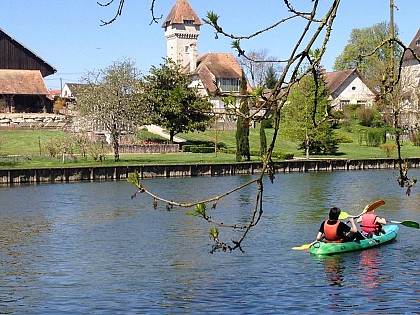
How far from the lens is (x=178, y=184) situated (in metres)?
58.3

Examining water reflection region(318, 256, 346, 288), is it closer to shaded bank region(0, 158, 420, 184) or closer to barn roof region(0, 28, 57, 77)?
shaded bank region(0, 158, 420, 184)

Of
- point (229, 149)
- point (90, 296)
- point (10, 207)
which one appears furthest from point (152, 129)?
point (90, 296)

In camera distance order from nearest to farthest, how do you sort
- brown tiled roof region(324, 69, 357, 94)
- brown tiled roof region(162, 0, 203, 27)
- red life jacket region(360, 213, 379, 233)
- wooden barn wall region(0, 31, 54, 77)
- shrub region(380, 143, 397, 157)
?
1. red life jacket region(360, 213, 379, 233)
2. shrub region(380, 143, 397, 157)
3. wooden barn wall region(0, 31, 54, 77)
4. brown tiled roof region(324, 69, 357, 94)
5. brown tiled roof region(162, 0, 203, 27)

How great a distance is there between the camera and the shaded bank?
2414 inches

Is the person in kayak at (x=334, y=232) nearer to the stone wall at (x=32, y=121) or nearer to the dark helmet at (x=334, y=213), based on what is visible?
the dark helmet at (x=334, y=213)

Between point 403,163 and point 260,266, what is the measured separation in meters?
17.9

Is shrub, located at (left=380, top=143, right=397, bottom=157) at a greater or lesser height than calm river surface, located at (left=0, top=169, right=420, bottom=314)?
greater

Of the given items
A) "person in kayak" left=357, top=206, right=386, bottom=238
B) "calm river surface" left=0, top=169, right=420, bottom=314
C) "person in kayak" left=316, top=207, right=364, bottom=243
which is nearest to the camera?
"calm river surface" left=0, top=169, right=420, bottom=314

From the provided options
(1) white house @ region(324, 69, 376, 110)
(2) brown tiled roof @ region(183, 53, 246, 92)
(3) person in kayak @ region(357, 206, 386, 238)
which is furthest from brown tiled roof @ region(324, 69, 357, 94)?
(3) person in kayak @ region(357, 206, 386, 238)

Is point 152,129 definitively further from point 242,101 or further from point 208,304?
point 242,101

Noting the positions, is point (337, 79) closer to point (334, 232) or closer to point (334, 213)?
point (334, 232)

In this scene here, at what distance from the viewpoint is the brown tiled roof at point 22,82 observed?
9450cm

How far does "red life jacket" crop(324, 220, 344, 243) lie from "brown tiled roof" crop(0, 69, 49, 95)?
72606 millimetres

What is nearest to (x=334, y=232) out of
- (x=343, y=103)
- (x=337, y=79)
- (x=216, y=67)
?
(x=343, y=103)
